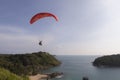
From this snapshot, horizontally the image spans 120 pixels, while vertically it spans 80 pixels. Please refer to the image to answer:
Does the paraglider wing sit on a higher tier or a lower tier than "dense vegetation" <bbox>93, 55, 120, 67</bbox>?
higher

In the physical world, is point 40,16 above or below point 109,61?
above

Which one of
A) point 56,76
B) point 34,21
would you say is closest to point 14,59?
point 56,76

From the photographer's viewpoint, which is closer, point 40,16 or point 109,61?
point 40,16

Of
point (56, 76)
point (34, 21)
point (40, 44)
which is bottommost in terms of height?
point (56, 76)

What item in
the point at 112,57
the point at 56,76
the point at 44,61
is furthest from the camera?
the point at 112,57

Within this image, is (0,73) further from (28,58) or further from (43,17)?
(28,58)

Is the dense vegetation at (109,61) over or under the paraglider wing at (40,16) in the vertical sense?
under

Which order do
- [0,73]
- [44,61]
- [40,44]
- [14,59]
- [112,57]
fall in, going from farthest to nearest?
[112,57] → [44,61] → [14,59] → [40,44] → [0,73]

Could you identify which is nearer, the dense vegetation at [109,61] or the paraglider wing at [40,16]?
the paraglider wing at [40,16]

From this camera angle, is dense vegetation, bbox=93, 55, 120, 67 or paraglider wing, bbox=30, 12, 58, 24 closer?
paraglider wing, bbox=30, 12, 58, 24

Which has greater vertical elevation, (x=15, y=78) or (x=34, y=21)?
(x=34, y=21)

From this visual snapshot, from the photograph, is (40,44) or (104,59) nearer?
(40,44)

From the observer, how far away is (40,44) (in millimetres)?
22688

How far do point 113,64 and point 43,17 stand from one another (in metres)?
131
